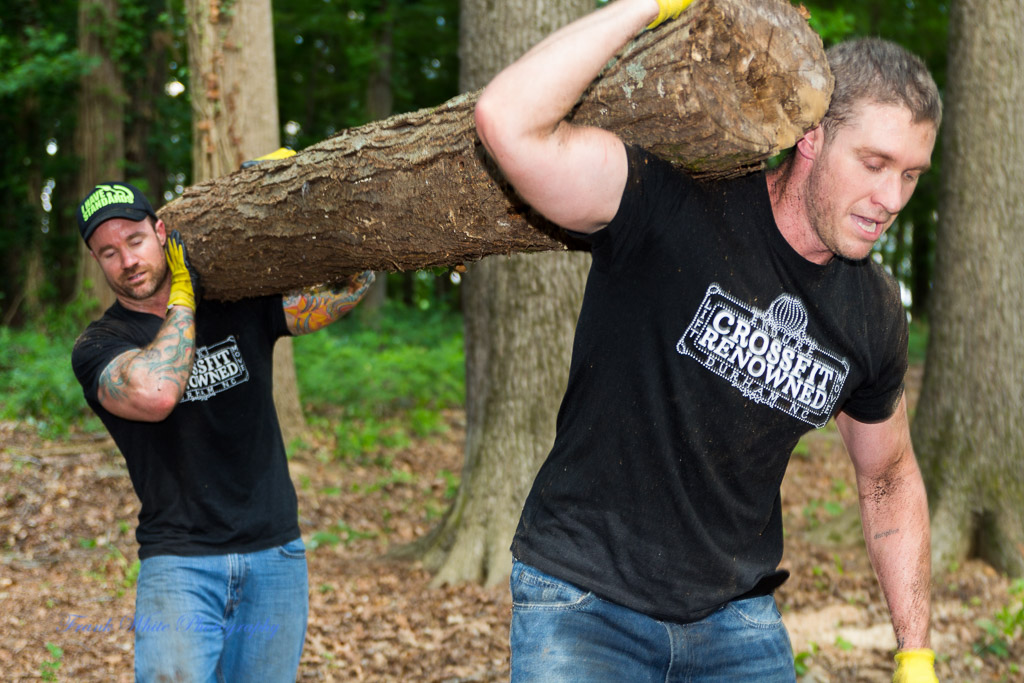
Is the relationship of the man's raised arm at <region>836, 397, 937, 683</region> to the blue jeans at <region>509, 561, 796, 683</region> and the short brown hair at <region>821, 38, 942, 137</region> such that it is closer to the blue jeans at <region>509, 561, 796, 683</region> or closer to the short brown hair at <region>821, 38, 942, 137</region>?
the blue jeans at <region>509, 561, 796, 683</region>

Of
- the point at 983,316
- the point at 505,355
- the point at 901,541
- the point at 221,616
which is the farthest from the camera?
the point at 983,316

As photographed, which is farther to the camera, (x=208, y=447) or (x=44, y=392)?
(x=44, y=392)

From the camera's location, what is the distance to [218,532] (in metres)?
3.23

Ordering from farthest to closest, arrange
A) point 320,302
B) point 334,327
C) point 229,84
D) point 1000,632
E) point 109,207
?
1. point 334,327
2. point 229,84
3. point 1000,632
4. point 320,302
5. point 109,207

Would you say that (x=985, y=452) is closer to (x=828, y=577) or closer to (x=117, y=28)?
(x=828, y=577)

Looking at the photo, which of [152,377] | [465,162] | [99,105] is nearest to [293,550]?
[152,377]

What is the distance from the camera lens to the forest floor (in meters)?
4.52

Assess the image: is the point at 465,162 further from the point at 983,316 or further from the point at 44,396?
the point at 44,396

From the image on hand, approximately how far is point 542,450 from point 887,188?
353cm

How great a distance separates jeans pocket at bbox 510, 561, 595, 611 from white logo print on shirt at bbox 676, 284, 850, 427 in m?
0.67

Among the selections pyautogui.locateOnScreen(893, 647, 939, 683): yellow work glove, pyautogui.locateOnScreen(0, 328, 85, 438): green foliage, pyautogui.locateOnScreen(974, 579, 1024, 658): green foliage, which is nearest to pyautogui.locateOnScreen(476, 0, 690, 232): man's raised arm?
pyautogui.locateOnScreen(893, 647, 939, 683): yellow work glove

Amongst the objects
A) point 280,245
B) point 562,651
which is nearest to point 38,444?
point 280,245

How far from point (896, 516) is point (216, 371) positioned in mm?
2580

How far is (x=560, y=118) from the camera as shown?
6.18ft
